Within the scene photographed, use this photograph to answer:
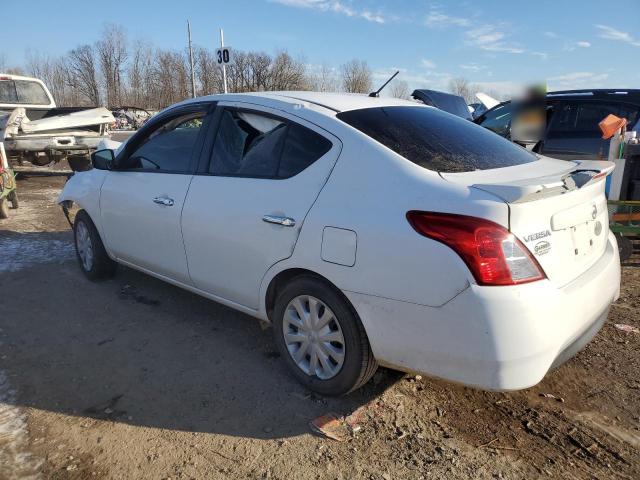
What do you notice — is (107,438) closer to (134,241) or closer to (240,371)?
(240,371)

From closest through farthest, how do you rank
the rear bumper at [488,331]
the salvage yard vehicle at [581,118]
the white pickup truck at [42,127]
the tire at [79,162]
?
1. the rear bumper at [488,331]
2. the salvage yard vehicle at [581,118]
3. the white pickup truck at [42,127]
4. the tire at [79,162]

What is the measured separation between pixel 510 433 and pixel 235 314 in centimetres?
230

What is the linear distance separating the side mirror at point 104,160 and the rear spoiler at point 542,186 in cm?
327

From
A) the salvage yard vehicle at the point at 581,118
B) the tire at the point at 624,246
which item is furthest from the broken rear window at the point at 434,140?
the salvage yard vehicle at the point at 581,118

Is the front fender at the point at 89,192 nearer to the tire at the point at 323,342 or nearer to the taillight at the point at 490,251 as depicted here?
the tire at the point at 323,342

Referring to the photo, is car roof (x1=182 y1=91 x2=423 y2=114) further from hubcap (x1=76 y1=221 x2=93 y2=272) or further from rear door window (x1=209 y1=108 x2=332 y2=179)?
hubcap (x1=76 y1=221 x2=93 y2=272)

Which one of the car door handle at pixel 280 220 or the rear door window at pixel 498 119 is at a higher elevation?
the rear door window at pixel 498 119

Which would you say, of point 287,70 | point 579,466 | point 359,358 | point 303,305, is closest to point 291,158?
point 303,305

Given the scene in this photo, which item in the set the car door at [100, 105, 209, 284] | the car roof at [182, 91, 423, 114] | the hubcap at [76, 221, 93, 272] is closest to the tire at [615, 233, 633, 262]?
the car roof at [182, 91, 423, 114]

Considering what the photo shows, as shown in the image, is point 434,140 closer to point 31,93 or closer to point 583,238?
point 583,238

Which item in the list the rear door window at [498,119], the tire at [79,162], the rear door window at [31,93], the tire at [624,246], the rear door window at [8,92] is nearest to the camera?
the tire at [624,246]

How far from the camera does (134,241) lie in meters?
4.11

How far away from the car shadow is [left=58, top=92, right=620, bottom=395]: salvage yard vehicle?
12.1 inches

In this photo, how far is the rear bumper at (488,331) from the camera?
2.17 meters
